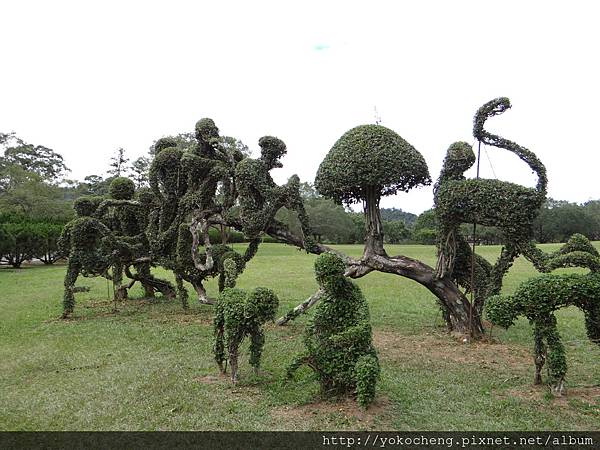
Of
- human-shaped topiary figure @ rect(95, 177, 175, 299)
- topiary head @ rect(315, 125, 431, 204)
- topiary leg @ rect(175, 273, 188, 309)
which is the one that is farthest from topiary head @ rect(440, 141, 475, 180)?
human-shaped topiary figure @ rect(95, 177, 175, 299)

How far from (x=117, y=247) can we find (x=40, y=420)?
7.17 meters

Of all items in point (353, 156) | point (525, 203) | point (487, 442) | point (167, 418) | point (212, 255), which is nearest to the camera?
point (487, 442)

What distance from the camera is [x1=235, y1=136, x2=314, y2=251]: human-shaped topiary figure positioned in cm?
1048

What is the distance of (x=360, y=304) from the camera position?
596cm

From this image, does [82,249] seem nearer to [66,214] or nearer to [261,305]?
[261,305]

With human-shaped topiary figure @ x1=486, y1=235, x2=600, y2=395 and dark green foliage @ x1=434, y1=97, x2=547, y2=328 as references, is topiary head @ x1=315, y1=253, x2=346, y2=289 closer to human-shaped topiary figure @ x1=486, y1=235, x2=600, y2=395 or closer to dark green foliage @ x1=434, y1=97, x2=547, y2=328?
human-shaped topiary figure @ x1=486, y1=235, x2=600, y2=395

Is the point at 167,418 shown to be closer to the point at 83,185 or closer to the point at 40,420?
the point at 40,420

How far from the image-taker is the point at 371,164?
8.57 metres

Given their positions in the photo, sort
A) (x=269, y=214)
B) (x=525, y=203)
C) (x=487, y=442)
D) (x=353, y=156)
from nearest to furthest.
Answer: (x=487, y=442), (x=525, y=203), (x=353, y=156), (x=269, y=214)

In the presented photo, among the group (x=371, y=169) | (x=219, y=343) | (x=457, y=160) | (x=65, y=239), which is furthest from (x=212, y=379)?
(x=65, y=239)

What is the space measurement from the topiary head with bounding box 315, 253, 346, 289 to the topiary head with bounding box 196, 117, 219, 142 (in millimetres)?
6726

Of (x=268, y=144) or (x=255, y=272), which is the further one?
(x=255, y=272)

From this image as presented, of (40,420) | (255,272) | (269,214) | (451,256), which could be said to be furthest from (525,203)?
(255,272)

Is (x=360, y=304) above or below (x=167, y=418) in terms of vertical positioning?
above
